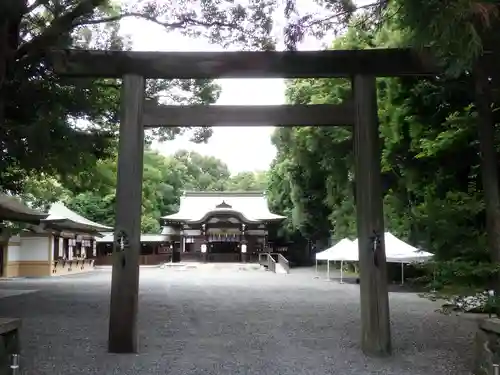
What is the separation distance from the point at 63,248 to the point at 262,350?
23061mm

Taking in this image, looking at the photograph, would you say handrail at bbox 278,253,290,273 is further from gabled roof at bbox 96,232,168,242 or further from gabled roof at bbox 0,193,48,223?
gabled roof at bbox 0,193,48,223

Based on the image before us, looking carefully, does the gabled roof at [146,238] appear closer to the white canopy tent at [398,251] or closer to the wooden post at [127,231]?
the white canopy tent at [398,251]

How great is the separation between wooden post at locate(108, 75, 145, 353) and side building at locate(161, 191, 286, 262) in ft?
100

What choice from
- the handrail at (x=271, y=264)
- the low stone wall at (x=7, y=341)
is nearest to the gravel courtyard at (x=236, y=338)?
the low stone wall at (x=7, y=341)

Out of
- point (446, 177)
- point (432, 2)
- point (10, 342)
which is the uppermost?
point (432, 2)

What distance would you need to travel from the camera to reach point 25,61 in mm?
7367

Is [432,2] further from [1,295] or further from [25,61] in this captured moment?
[1,295]

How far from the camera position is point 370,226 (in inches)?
253

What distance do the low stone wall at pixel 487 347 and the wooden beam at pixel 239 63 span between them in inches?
135

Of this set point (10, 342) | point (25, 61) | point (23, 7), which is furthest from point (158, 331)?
point (23, 7)

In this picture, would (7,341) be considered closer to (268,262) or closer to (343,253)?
(343,253)

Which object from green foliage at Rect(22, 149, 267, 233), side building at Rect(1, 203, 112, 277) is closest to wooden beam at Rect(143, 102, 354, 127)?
green foliage at Rect(22, 149, 267, 233)

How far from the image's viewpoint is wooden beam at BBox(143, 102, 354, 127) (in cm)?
677

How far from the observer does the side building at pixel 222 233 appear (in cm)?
3744
